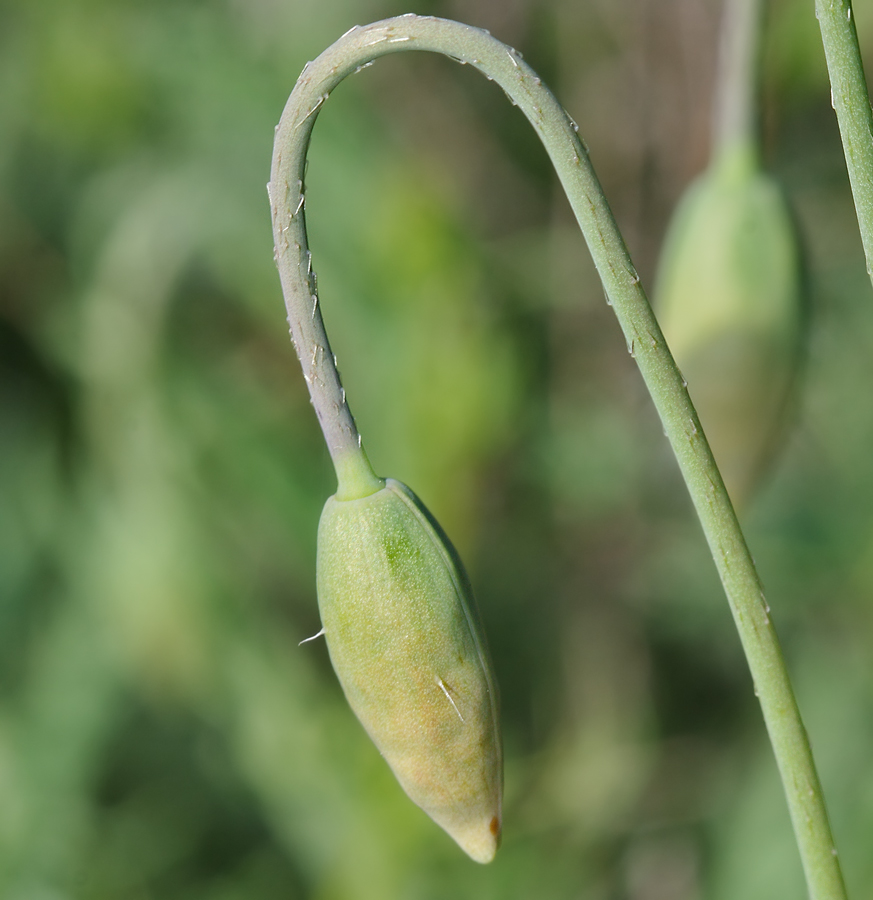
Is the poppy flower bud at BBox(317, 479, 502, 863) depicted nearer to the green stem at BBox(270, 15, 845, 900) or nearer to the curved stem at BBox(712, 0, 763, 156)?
the green stem at BBox(270, 15, 845, 900)

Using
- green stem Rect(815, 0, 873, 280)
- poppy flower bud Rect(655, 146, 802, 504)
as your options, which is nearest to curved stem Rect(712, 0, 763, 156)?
poppy flower bud Rect(655, 146, 802, 504)

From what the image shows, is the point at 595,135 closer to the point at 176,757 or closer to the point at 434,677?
the point at 176,757

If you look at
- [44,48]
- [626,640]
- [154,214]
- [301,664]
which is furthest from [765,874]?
[44,48]

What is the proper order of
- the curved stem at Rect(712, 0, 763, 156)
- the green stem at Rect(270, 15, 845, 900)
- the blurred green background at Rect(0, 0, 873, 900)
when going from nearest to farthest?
the green stem at Rect(270, 15, 845, 900)
the curved stem at Rect(712, 0, 763, 156)
the blurred green background at Rect(0, 0, 873, 900)

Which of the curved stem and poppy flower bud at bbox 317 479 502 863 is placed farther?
the curved stem

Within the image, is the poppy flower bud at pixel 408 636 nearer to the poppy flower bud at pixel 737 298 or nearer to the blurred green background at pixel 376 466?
the poppy flower bud at pixel 737 298
